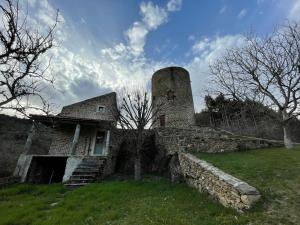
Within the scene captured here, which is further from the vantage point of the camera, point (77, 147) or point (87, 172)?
point (77, 147)

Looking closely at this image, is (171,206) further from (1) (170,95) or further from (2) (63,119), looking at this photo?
(1) (170,95)

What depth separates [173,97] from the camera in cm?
2095

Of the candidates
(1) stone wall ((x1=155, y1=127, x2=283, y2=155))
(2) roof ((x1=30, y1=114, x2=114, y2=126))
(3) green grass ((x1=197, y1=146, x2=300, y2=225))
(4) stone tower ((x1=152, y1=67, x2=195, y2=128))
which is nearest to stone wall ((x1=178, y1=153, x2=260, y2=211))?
(3) green grass ((x1=197, y1=146, x2=300, y2=225))

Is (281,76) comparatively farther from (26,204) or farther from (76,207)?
(26,204)

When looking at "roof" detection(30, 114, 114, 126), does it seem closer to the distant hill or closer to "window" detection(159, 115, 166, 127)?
the distant hill

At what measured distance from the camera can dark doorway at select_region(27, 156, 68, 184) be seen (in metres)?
12.3

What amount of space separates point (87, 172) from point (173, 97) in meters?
13.1

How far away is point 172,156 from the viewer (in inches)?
444

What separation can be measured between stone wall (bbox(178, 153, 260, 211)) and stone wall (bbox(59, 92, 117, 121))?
34.5 ft

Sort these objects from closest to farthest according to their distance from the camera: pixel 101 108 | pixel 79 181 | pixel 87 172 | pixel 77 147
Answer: pixel 79 181
pixel 87 172
pixel 77 147
pixel 101 108

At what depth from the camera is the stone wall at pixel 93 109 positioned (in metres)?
17.4

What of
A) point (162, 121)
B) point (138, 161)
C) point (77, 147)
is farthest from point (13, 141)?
point (138, 161)

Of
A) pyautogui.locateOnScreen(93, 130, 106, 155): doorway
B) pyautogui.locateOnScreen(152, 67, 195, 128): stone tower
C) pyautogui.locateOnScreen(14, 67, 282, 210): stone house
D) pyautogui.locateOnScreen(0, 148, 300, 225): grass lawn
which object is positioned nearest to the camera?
pyautogui.locateOnScreen(0, 148, 300, 225): grass lawn

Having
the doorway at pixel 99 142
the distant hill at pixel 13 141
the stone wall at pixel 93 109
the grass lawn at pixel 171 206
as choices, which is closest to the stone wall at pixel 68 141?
the doorway at pixel 99 142
